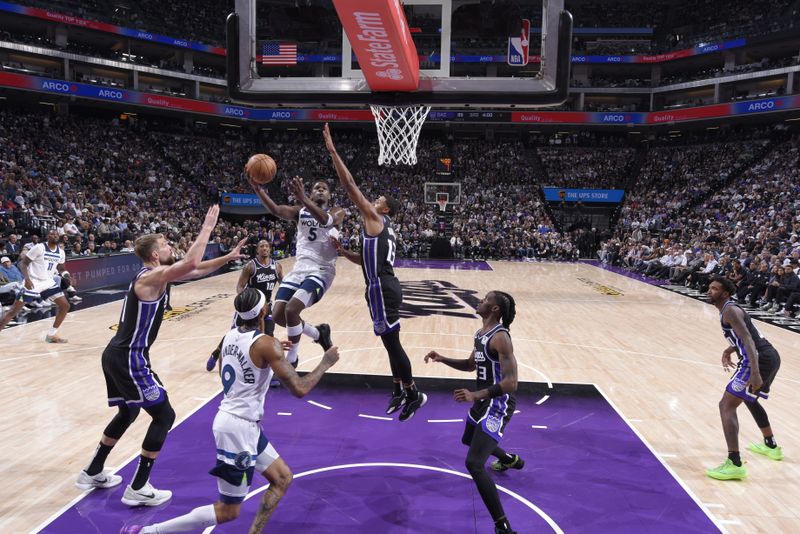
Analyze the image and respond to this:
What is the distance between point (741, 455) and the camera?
510 cm

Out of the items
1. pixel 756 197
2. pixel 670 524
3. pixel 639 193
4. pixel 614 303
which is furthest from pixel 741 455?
pixel 639 193

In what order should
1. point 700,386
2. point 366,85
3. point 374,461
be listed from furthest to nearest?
point 366,85, point 700,386, point 374,461

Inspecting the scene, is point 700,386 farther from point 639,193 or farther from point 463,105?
point 639,193

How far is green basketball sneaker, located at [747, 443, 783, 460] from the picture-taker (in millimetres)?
5035

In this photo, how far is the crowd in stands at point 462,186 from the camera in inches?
789

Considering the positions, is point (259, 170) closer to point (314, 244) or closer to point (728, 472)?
point (314, 244)

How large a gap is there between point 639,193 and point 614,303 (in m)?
19.6

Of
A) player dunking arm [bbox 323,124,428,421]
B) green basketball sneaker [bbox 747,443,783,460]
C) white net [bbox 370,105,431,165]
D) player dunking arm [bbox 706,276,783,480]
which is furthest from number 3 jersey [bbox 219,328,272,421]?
white net [bbox 370,105,431,165]

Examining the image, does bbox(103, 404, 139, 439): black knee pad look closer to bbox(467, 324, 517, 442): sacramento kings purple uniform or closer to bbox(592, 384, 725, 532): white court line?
bbox(467, 324, 517, 442): sacramento kings purple uniform

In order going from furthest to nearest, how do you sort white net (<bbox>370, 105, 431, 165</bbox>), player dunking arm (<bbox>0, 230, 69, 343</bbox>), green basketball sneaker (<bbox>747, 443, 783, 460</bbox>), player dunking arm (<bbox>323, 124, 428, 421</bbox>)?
1. white net (<bbox>370, 105, 431, 165</bbox>)
2. player dunking arm (<bbox>0, 230, 69, 343</bbox>)
3. green basketball sneaker (<bbox>747, 443, 783, 460</bbox>)
4. player dunking arm (<bbox>323, 124, 428, 421</bbox>)

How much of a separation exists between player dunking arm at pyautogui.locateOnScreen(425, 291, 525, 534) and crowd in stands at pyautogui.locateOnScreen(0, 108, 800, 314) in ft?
45.0

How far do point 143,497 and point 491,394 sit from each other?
8.12 ft

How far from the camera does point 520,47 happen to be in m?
8.88

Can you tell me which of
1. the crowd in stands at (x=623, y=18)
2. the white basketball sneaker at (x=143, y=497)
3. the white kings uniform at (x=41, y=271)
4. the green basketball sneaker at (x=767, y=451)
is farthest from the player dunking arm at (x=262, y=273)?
the crowd in stands at (x=623, y=18)
